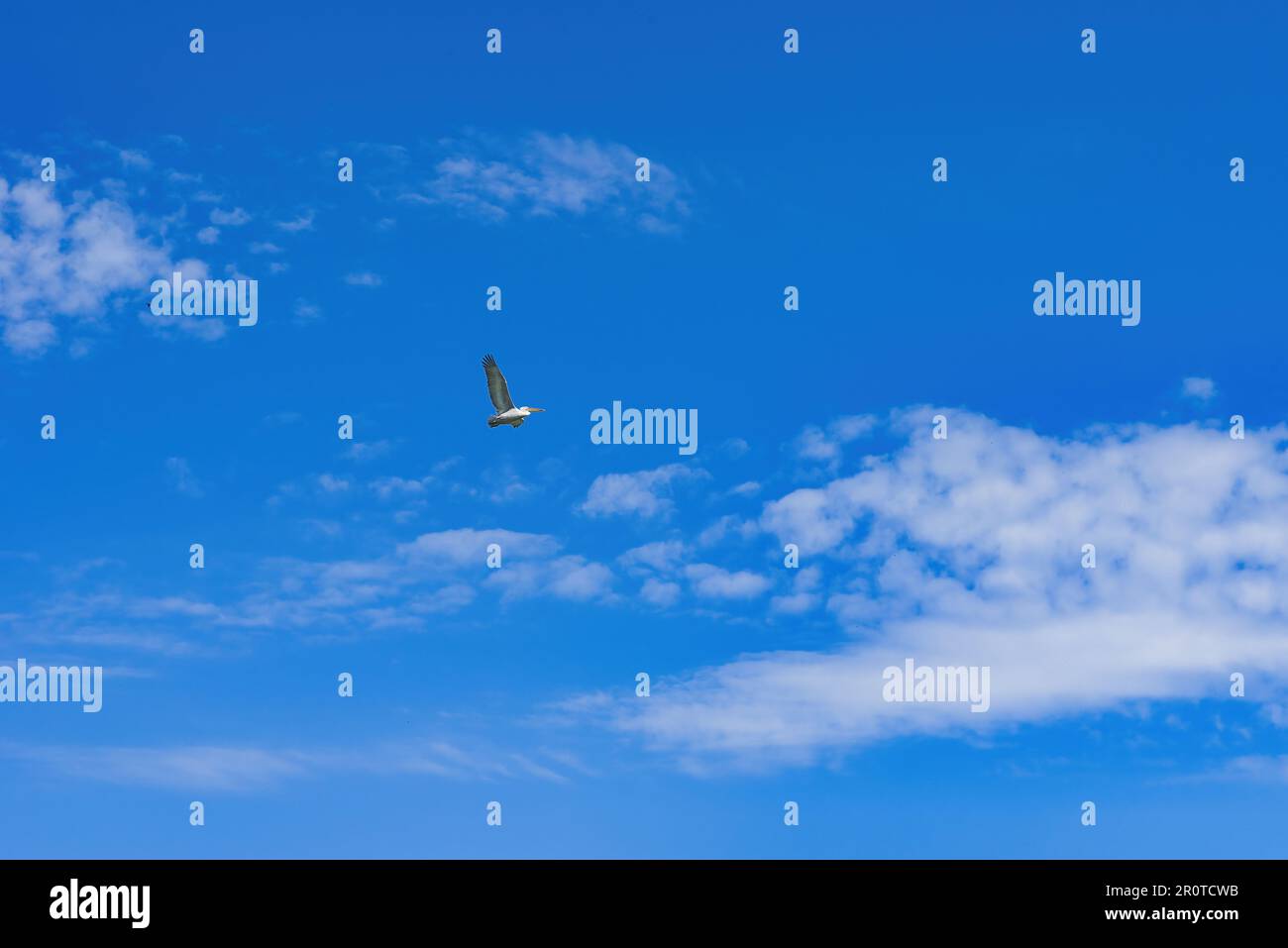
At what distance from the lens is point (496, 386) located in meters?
72.7

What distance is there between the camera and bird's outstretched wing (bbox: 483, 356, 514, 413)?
72.3 metres

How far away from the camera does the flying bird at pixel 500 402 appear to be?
2849 inches

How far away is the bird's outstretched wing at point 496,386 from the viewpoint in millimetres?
72312

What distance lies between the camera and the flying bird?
2849 inches

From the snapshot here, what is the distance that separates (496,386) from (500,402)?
1.08 m
